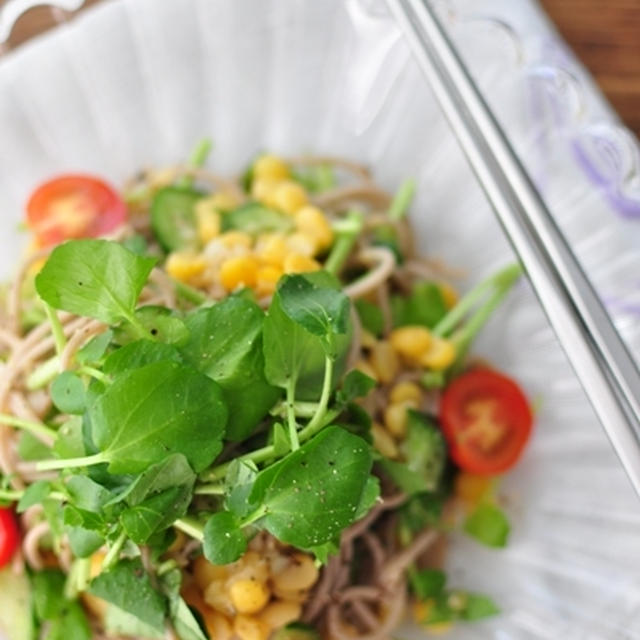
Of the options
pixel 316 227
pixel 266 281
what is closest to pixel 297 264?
pixel 266 281

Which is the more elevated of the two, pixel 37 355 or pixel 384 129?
pixel 37 355

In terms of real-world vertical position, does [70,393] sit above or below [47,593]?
above

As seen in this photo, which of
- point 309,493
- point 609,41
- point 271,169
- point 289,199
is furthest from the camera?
point 609,41

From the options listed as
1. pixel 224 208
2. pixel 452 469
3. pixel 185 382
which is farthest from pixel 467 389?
pixel 185 382

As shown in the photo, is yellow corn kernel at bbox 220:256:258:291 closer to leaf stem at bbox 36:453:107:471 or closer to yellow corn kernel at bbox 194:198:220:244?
yellow corn kernel at bbox 194:198:220:244

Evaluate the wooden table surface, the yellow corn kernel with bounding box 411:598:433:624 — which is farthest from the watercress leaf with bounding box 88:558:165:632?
the wooden table surface

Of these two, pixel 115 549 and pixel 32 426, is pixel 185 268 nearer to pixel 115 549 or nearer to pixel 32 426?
pixel 32 426

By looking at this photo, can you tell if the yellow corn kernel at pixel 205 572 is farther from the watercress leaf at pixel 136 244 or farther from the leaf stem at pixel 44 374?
the watercress leaf at pixel 136 244

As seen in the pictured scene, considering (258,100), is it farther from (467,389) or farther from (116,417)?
(116,417)
